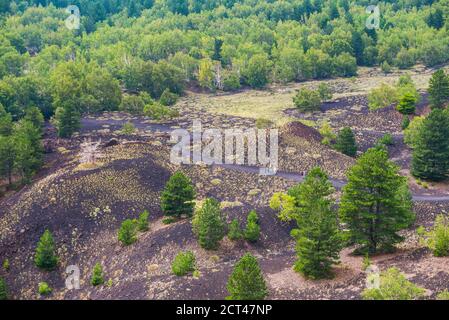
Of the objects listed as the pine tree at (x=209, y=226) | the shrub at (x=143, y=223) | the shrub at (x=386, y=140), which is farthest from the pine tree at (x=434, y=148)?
the shrub at (x=143, y=223)

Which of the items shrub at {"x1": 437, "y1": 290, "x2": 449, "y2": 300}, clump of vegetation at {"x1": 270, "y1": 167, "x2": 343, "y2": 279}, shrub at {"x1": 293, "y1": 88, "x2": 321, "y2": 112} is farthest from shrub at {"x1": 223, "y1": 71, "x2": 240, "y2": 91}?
shrub at {"x1": 437, "y1": 290, "x2": 449, "y2": 300}

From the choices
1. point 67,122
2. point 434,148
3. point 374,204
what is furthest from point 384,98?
point 374,204

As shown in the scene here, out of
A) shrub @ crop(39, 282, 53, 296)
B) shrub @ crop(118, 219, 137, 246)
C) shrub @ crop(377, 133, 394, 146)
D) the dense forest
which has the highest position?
the dense forest

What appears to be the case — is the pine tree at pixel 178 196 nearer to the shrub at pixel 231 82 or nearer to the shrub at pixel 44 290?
the shrub at pixel 44 290

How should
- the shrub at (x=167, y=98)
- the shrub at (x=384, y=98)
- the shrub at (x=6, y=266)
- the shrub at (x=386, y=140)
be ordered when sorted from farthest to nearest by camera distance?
the shrub at (x=167, y=98), the shrub at (x=384, y=98), the shrub at (x=386, y=140), the shrub at (x=6, y=266)

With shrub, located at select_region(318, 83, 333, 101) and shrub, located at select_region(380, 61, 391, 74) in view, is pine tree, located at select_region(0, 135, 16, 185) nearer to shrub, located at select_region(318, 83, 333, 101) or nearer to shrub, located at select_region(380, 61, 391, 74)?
shrub, located at select_region(318, 83, 333, 101)

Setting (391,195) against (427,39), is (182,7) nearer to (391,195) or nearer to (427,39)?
(427,39)

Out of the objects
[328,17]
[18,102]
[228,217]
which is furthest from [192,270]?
[328,17]
